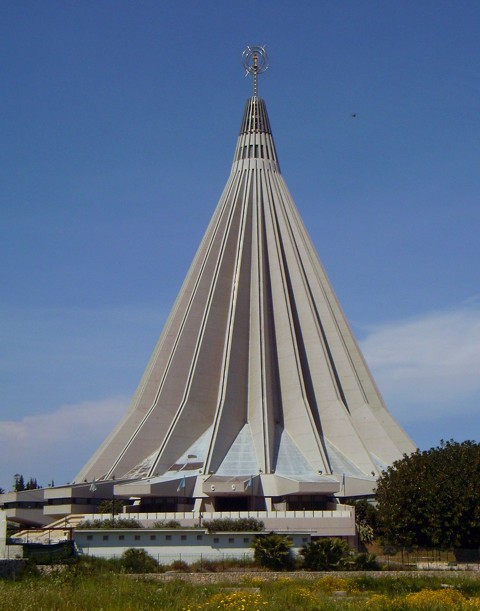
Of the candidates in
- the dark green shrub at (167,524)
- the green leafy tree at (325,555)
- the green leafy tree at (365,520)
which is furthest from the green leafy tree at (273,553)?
the green leafy tree at (365,520)

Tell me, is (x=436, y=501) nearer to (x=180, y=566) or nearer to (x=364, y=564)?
(x=364, y=564)

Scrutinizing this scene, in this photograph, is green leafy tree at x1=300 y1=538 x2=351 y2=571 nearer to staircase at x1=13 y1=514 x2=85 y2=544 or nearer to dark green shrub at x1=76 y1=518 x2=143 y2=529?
dark green shrub at x1=76 y1=518 x2=143 y2=529

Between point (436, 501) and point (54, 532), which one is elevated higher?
point (436, 501)

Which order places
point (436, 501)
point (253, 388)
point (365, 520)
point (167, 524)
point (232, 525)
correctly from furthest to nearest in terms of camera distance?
point (253, 388), point (365, 520), point (167, 524), point (436, 501), point (232, 525)

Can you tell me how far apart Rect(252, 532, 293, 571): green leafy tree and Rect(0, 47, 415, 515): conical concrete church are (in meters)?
11.8

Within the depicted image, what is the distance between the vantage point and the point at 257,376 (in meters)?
51.3

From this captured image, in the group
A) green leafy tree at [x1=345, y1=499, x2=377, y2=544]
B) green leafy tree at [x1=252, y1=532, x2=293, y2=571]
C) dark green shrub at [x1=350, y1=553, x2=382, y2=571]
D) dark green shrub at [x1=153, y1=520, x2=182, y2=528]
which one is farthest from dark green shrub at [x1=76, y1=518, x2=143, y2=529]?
green leafy tree at [x1=345, y1=499, x2=377, y2=544]

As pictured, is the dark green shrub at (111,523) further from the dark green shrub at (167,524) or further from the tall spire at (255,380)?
the tall spire at (255,380)

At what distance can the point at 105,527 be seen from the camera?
34000mm

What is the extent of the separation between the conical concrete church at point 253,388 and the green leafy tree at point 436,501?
692 cm

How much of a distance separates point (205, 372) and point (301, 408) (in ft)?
20.7

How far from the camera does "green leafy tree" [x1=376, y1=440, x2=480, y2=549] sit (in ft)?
112

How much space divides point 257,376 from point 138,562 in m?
22.4

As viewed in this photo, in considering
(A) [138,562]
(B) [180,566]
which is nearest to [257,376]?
(B) [180,566]
